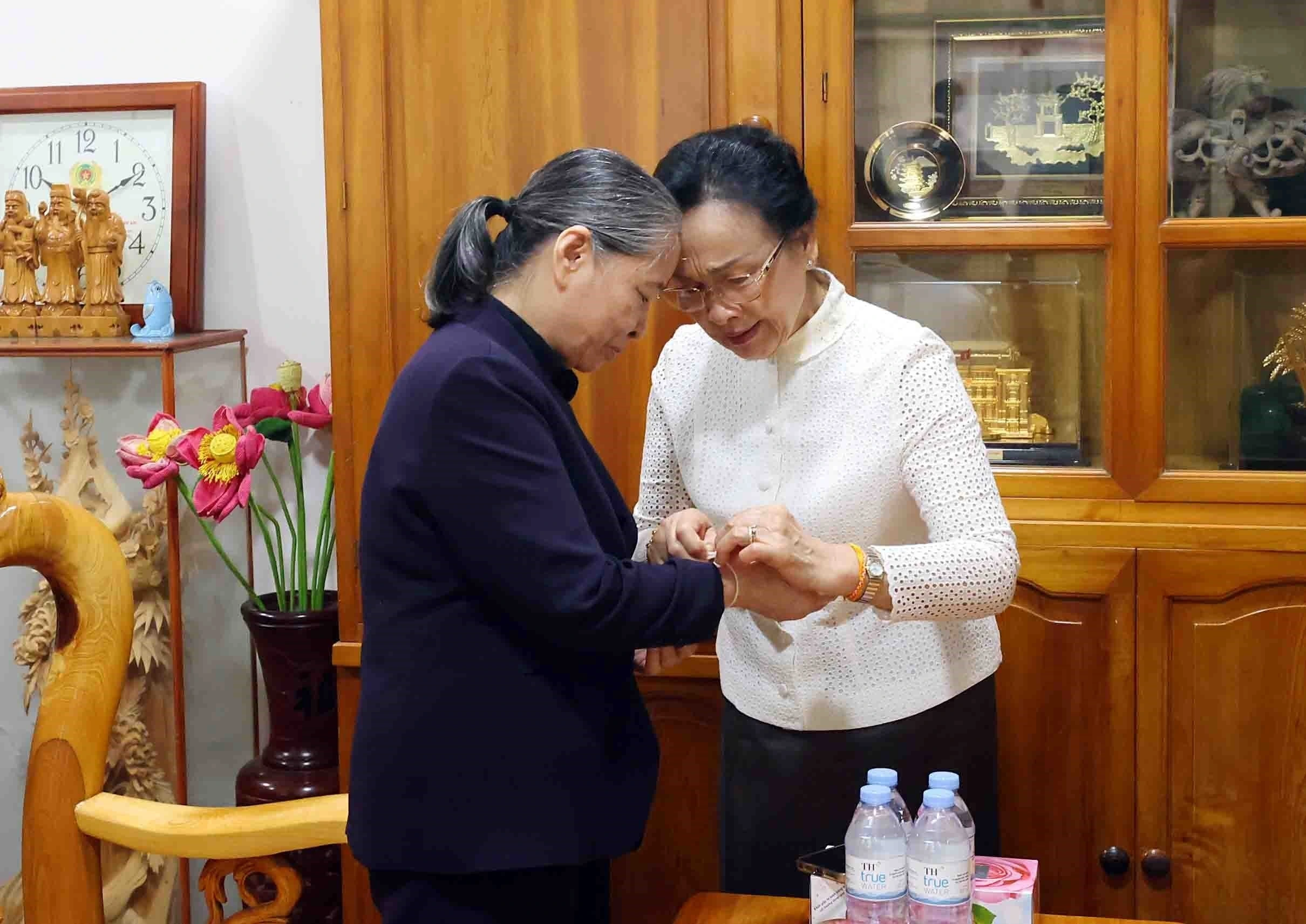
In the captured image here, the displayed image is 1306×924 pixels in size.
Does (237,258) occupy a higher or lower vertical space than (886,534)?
higher

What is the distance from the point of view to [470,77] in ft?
7.09

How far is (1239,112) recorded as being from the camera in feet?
7.11

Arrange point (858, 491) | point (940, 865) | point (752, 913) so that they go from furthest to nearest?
1. point (858, 491)
2. point (752, 913)
3. point (940, 865)

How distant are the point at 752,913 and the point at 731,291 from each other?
69 centimetres

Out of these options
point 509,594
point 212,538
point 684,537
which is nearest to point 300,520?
point 212,538

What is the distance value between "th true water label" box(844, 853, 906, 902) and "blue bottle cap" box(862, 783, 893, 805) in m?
0.05

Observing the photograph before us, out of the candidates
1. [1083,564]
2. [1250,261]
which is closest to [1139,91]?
[1250,261]

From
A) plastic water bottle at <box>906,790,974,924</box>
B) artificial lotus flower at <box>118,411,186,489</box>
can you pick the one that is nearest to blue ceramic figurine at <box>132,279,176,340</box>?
artificial lotus flower at <box>118,411,186,489</box>

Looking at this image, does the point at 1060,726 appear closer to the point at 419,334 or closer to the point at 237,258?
the point at 419,334

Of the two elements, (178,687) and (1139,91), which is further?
(178,687)

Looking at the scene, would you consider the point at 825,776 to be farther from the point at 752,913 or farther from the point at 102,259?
the point at 102,259

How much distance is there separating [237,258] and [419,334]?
727 mm

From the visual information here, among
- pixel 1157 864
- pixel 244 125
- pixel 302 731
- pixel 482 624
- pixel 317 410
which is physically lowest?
pixel 1157 864

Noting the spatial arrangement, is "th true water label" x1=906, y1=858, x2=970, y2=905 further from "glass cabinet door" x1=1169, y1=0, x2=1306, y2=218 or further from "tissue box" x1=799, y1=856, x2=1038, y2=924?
"glass cabinet door" x1=1169, y1=0, x2=1306, y2=218
